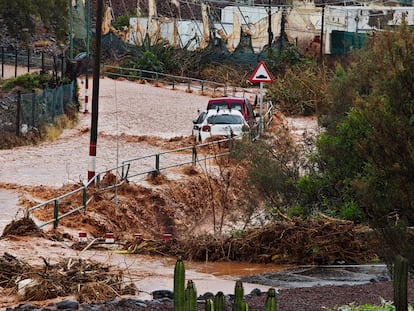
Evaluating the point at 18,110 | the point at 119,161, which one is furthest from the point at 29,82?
the point at 119,161

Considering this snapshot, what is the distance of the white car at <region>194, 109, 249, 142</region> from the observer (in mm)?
35500

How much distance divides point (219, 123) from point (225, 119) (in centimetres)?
33

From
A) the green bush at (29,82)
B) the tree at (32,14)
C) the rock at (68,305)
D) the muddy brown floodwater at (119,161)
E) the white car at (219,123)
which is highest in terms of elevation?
the tree at (32,14)

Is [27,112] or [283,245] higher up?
[27,112]

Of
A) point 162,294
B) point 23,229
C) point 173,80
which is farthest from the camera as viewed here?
point 173,80

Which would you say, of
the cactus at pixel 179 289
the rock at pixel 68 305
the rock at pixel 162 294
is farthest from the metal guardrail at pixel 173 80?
the cactus at pixel 179 289

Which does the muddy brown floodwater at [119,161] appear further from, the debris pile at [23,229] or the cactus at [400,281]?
the cactus at [400,281]

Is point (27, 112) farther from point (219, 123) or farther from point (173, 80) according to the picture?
point (173, 80)

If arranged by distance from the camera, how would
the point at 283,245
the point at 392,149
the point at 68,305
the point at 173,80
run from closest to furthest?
1. the point at 392,149
2. the point at 68,305
3. the point at 283,245
4. the point at 173,80

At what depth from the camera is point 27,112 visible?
36.7 meters

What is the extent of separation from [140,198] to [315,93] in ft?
85.1

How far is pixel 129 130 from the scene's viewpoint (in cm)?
4288

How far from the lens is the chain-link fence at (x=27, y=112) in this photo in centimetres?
3556

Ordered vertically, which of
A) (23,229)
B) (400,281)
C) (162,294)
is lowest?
(23,229)
